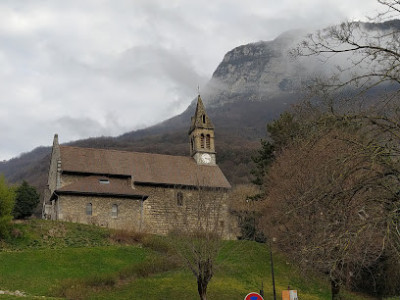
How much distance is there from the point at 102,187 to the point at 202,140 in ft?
45.6

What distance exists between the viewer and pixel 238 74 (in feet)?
588

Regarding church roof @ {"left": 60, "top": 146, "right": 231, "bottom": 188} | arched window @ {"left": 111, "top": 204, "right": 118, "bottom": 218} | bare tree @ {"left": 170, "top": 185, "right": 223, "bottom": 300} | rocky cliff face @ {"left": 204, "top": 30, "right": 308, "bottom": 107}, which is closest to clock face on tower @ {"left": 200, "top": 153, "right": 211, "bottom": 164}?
church roof @ {"left": 60, "top": 146, "right": 231, "bottom": 188}

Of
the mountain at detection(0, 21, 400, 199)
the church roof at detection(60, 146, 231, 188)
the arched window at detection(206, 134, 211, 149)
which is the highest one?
the mountain at detection(0, 21, 400, 199)

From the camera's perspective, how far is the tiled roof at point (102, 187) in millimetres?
36719

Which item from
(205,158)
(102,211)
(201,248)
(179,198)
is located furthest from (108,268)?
(205,158)

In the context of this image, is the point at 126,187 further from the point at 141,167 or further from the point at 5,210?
the point at 5,210

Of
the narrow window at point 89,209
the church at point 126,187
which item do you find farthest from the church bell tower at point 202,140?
the narrow window at point 89,209

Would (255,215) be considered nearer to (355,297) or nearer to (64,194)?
(355,297)

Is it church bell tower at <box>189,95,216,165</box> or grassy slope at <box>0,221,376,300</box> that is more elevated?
church bell tower at <box>189,95,216,165</box>

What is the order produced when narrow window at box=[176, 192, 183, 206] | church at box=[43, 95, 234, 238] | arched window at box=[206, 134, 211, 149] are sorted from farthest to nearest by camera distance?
arched window at box=[206, 134, 211, 149], narrow window at box=[176, 192, 183, 206], church at box=[43, 95, 234, 238]

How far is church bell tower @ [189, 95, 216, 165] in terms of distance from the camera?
4747 cm

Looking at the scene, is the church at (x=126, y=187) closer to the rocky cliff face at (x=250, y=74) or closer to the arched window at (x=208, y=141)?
the arched window at (x=208, y=141)

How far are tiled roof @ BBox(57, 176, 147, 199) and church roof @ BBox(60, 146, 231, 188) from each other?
2.37 ft

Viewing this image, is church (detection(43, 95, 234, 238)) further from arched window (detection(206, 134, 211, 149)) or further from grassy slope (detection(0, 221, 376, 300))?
grassy slope (detection(0, 221, 376, 300))
